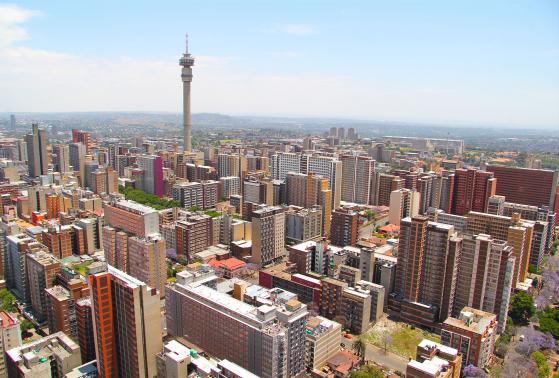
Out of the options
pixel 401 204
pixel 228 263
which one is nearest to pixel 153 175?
pixel 228 263

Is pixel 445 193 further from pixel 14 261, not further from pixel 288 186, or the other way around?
pixel 14 261

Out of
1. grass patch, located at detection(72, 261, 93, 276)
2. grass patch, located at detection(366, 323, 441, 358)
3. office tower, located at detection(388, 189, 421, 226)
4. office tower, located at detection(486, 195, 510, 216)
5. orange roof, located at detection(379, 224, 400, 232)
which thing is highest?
office tower, located at detection(486, 195, 510, 216)

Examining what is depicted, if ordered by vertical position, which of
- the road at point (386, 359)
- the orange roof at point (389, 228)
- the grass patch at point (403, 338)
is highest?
the orange roof at point (389, 228)

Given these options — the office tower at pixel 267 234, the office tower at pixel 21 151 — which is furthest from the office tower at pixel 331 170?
the office tower at pixel 21 151

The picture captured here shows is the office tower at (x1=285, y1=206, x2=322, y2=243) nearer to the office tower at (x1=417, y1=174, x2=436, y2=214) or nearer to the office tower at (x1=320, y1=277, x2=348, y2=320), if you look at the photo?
the office tower at (x1=320, y1=277, x2=348, y2=320)

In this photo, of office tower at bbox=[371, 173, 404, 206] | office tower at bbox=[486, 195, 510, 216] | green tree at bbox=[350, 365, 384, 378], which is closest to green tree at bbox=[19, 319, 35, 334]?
green tree at bbox=[350, 365, 384, 378]

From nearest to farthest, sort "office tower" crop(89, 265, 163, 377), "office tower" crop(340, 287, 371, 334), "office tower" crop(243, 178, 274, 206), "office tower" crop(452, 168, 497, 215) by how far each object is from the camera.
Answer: "office tower" crop(89, 265, 163, 377)
"office tower" crop(340, 287, 371, 334)
"office tower" crop(452, 168, 497, 215)
"office tower" crop(243, 178, 274, 206)

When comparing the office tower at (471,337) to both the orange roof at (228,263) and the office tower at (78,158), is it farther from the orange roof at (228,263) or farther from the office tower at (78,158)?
the office tower at (78,158)
